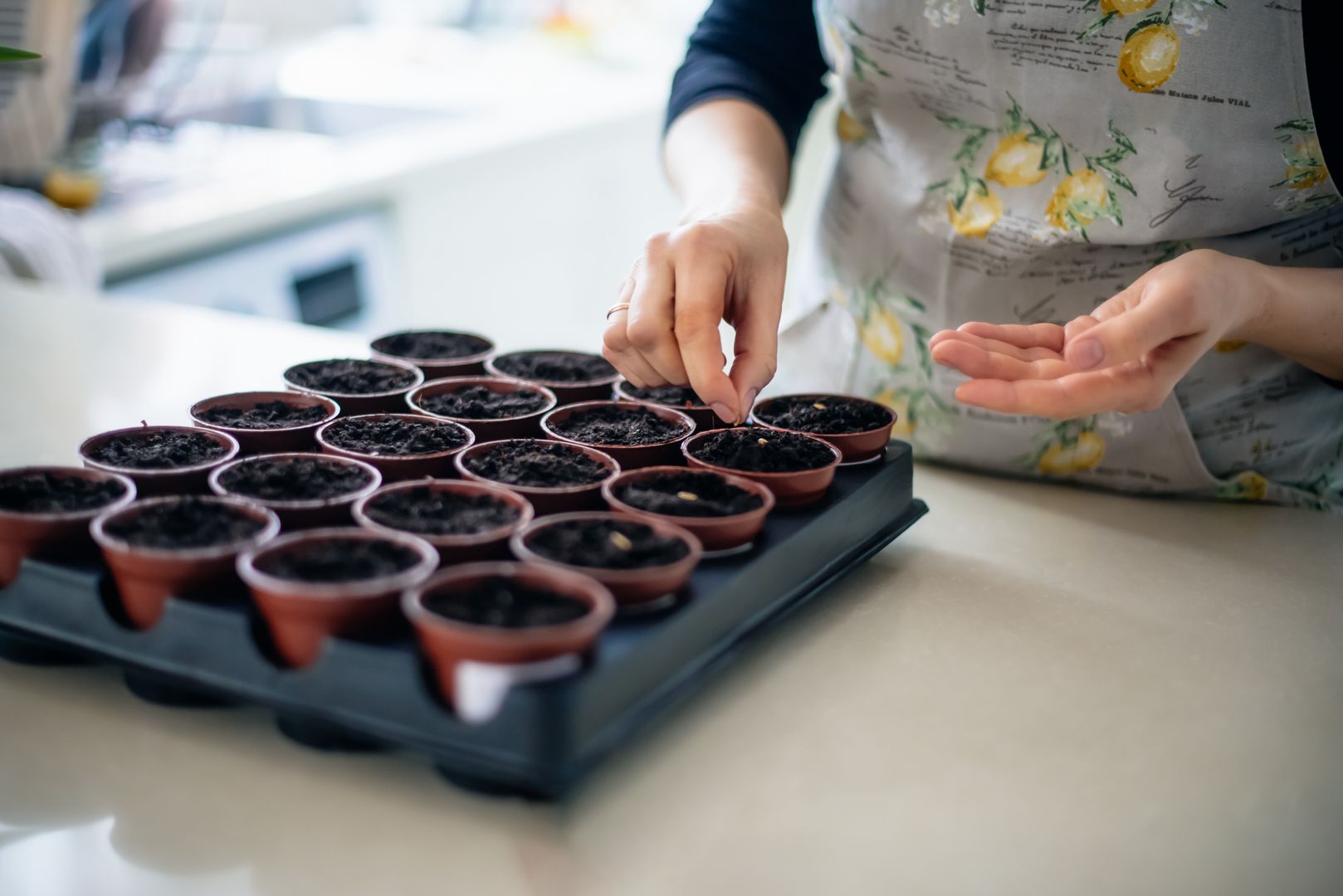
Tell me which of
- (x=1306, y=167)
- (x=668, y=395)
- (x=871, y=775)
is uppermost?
(x=1306, y=167)

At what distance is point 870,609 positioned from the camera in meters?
0.93

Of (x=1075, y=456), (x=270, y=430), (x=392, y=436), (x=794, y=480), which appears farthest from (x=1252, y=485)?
(x=270, y=430)

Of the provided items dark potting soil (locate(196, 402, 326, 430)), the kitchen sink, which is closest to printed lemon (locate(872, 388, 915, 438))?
dark potting soil (locate(196, 402, 326, 430))

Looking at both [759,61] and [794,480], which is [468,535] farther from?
[759,61]

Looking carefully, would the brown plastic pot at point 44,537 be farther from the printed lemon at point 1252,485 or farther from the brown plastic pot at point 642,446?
the printed lemon at point 1252,485

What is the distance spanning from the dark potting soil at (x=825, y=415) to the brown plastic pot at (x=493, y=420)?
218mm

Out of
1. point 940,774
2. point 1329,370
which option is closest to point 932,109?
point 1329,370

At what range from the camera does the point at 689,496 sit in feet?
2.97

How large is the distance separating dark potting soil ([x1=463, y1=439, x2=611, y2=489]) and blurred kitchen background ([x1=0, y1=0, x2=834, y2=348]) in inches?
25.2

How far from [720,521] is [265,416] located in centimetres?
50

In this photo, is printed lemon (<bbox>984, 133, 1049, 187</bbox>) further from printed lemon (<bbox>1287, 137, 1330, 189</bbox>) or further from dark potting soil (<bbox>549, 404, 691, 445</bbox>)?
dark potting soil (<bbox>549, 404, 691, 445</bbox>)

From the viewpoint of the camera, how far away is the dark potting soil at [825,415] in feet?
3.56

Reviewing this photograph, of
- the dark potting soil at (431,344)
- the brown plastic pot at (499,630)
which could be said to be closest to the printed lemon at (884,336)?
the dark potting soil at (431,344)

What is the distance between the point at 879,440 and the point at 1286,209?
43cm
